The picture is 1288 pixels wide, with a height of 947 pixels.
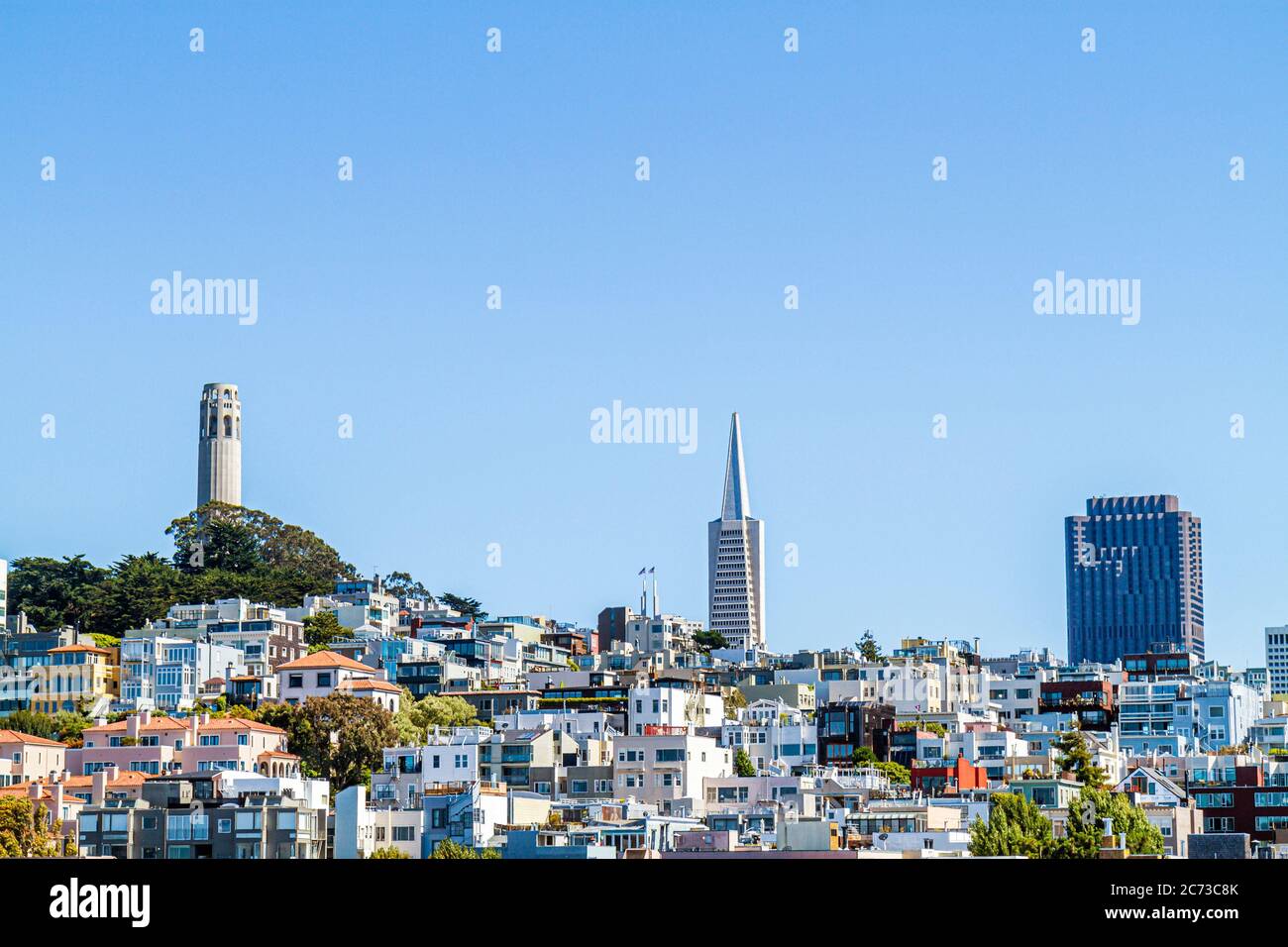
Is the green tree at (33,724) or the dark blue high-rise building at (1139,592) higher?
the dark blue high-rise building at (1139,592)

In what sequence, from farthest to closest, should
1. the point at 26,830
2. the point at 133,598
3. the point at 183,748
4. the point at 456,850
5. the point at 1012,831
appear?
the point at 133,598 < the point at 183,748 < the point at 1012,831 < the point at 26,830 < the point at 456,850

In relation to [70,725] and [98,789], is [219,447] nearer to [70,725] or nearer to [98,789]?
[70,725]

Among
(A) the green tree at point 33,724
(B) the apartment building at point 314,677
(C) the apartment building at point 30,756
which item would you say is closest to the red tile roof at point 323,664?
(B) the apartment building at point 314,677

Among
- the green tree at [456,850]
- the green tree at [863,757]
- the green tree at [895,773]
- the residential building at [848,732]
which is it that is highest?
the residential building at [848,732]

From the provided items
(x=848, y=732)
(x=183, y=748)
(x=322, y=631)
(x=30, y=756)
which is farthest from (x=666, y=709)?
(x=322, y=631)

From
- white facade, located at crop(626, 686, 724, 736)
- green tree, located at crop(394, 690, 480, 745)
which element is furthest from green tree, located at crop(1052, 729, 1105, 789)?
green tree, located at crop(394, 690, 480, 745)

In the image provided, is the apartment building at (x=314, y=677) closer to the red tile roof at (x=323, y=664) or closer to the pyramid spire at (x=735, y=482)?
the red tile roof at (x=323, y=664)

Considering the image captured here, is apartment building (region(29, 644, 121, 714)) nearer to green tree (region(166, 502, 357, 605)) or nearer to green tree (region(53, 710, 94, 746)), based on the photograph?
green tree (region(53, 710, 94, 746))
